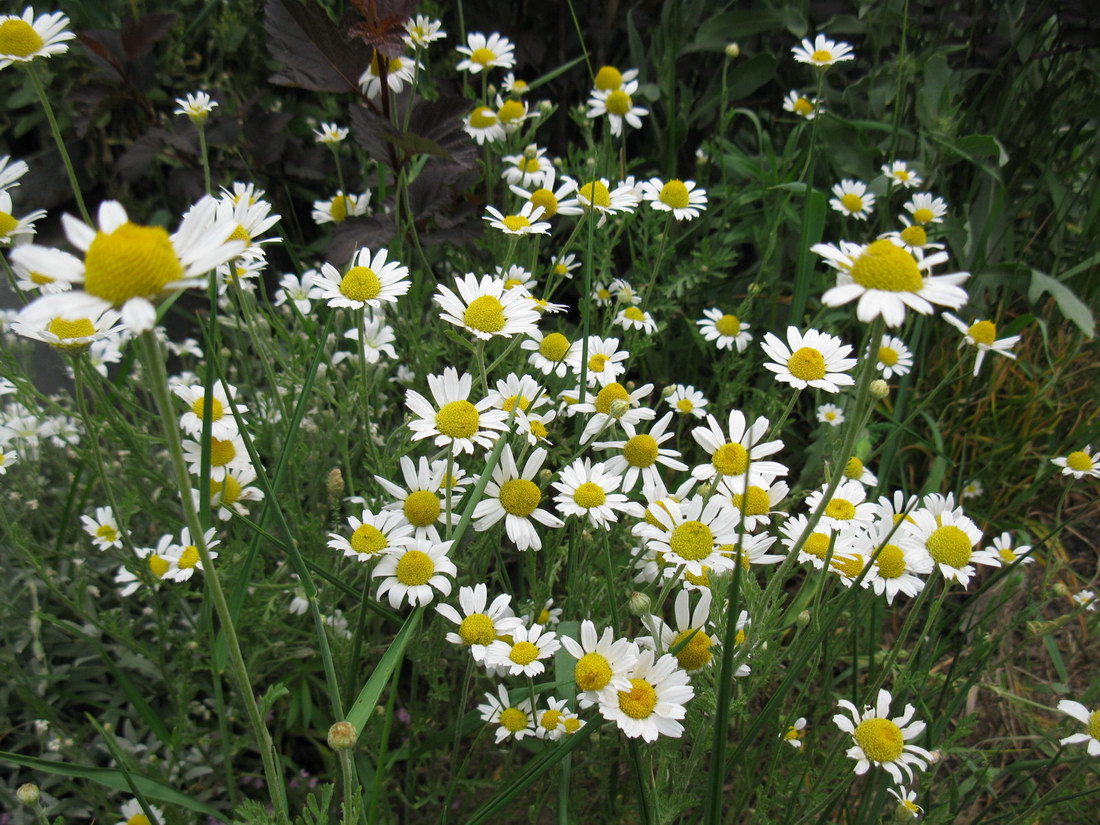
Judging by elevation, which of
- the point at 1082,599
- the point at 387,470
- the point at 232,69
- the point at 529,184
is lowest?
the point at 387,470

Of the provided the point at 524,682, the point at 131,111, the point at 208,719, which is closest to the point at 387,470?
the point at 524,682

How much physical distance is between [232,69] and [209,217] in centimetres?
304

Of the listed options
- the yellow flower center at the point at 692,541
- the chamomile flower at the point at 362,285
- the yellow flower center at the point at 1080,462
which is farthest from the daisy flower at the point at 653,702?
the yellow flower center at the point at 1080,462

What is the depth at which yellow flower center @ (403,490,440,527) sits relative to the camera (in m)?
1.40

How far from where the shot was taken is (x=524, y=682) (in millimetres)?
1697

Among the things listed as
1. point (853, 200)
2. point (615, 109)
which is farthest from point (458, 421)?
point (853, 200)

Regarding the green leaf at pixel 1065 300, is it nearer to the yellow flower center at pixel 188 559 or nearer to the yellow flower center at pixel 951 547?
the yellow flower center at pixel 951 547

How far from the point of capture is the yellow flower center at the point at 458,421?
1.33 metres

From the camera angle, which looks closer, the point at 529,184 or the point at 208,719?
the point at 208,719

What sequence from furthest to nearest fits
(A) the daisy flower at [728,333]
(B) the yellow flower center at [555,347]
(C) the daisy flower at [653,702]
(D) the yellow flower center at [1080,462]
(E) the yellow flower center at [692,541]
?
(A) the daisy flower at [728,333] < (D) the yellow flower center at [1080,462] < (B) the yellow flower center at [555,347] < (E) the yellow flower center at [692,541] < (C) the daisy flower at [653,702]

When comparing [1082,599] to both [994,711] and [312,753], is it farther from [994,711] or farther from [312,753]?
[312,753]

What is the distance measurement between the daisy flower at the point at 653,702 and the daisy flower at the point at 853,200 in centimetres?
176

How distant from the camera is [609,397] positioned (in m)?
1.61

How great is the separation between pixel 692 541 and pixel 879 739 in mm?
419
